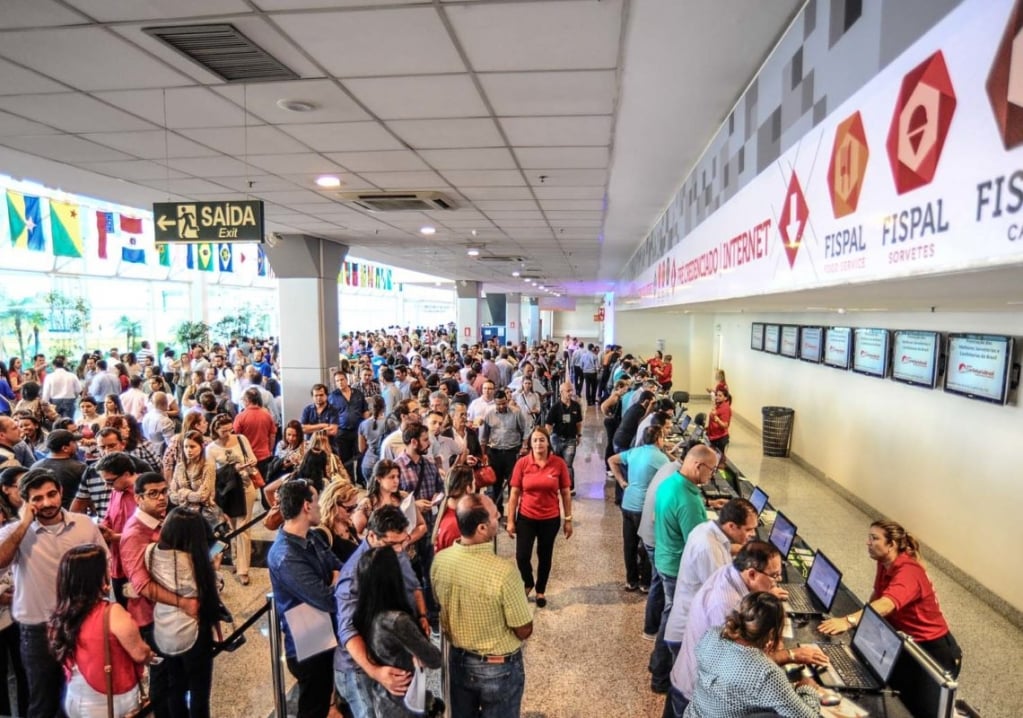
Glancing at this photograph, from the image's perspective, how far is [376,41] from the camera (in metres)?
3.04

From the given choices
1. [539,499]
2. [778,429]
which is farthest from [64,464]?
[778,429]

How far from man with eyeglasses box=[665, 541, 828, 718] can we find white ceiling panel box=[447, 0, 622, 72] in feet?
8.91

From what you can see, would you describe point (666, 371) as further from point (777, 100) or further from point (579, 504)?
point (777, 100)

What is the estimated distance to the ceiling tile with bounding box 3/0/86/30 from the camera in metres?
2.70

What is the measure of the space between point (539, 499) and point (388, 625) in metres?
2.53

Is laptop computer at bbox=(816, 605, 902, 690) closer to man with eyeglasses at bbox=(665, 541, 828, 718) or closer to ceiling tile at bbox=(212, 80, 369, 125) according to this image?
man with eyeglasses at bbox=(665, 541, 828, 718)

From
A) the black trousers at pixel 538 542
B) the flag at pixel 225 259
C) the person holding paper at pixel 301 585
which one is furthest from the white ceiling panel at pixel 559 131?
the flag at pixel 225 259

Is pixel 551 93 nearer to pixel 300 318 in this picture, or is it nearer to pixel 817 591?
pixel 817 591

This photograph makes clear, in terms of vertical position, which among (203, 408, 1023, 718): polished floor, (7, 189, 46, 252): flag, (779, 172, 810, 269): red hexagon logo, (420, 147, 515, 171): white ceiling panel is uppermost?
(7, 189, 46, 252): flag

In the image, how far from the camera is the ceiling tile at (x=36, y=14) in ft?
8.86

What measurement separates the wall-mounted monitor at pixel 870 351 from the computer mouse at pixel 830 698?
623cm

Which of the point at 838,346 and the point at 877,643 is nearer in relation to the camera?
the point at 877,643

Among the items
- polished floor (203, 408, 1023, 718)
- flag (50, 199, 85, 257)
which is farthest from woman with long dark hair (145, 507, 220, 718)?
flag (50, 199, 85, 257)

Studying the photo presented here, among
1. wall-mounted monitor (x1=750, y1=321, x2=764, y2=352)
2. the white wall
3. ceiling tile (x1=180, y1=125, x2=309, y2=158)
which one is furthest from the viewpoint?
wall-mounted monitor (x1=750, y1=321, x2=764, y2=352)
